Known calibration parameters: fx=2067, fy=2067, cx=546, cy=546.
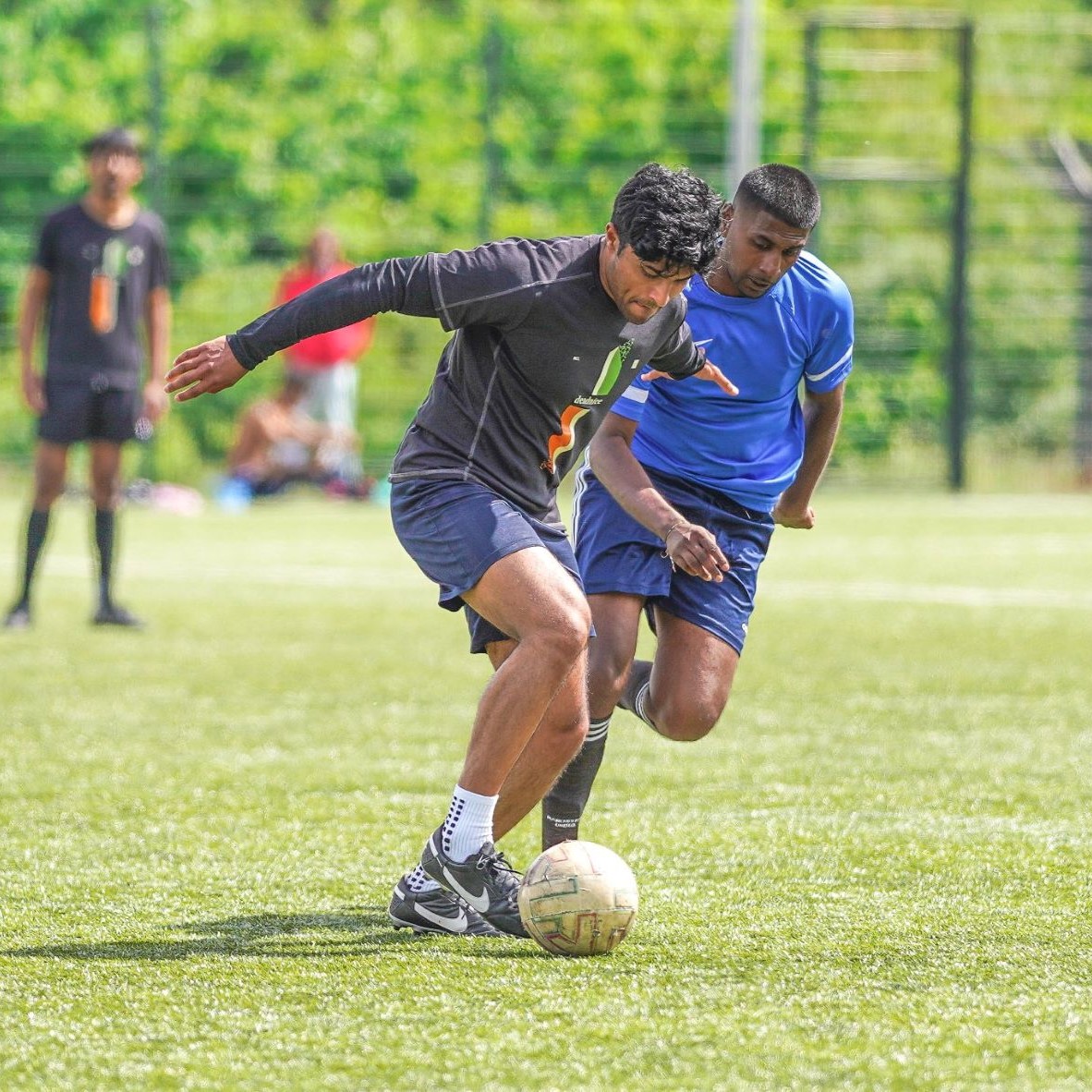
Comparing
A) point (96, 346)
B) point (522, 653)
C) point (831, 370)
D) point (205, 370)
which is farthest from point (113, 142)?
point (522, 653)

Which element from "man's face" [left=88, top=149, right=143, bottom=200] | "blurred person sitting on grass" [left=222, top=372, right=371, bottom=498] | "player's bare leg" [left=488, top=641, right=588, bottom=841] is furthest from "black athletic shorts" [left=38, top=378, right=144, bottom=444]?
"blurred person sitting on grass" [left=222, top=372, right=371, bottom=498]

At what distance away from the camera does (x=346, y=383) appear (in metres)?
19.3

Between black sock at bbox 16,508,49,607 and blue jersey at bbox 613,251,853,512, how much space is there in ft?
16.9

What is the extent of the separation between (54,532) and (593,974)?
42.1 ft

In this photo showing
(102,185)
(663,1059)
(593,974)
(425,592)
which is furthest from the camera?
(425,592)

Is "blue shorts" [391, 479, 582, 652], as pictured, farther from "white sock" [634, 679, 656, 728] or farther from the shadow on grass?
"white sock" [634, 679, 656, 728]

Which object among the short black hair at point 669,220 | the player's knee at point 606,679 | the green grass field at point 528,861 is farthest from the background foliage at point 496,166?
the short black hair at point 669,220

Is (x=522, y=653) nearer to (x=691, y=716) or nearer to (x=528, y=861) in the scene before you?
(x=528, y=861)

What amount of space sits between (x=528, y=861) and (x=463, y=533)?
3.87 feet

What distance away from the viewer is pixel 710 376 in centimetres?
552

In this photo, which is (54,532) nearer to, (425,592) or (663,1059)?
(425,592)

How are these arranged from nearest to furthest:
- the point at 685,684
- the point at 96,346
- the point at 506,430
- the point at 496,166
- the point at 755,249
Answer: the point at 506,430, the point at 755,249, the point at 685,684, the point at 96,346, the point at 496,166

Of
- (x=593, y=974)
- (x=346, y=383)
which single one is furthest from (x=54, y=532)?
(x=593, y=974)

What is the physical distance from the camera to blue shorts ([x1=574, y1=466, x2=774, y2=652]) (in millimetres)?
5738
